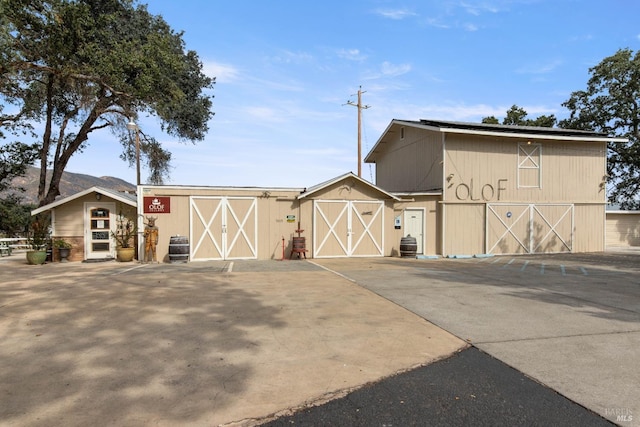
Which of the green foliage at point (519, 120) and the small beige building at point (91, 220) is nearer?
the small beige building at point (91, 220)

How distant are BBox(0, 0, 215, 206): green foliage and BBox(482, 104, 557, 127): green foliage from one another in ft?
74.3

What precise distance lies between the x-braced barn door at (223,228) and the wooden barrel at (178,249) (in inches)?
26.0

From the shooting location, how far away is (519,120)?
30594 millimetres

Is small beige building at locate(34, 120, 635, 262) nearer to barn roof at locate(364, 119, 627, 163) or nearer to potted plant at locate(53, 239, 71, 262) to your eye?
barn roof at locate(364, 119, 627, 163)

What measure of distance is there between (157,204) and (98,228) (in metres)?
2.45

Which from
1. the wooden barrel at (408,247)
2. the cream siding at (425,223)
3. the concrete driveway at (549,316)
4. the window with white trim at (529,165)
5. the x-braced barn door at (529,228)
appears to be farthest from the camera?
the window with white trim at (529,165)

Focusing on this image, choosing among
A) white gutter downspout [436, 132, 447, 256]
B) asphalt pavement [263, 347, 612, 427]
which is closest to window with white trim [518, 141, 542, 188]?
white gutter downspout [436, 132, 447, 256]

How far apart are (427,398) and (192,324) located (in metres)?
3.44

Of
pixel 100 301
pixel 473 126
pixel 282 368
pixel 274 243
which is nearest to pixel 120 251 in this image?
pixel 274 243

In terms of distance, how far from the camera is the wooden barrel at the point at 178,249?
1258 centimetres

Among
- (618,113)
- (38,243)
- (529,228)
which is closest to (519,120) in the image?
(618,113)

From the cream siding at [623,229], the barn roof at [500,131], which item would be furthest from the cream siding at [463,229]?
the cream siding at [623,229]

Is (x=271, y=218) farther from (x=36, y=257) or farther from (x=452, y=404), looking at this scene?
(x=452, y=404)

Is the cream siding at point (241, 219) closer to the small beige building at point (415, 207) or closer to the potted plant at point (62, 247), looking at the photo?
the small beige building at point (415, 207)
